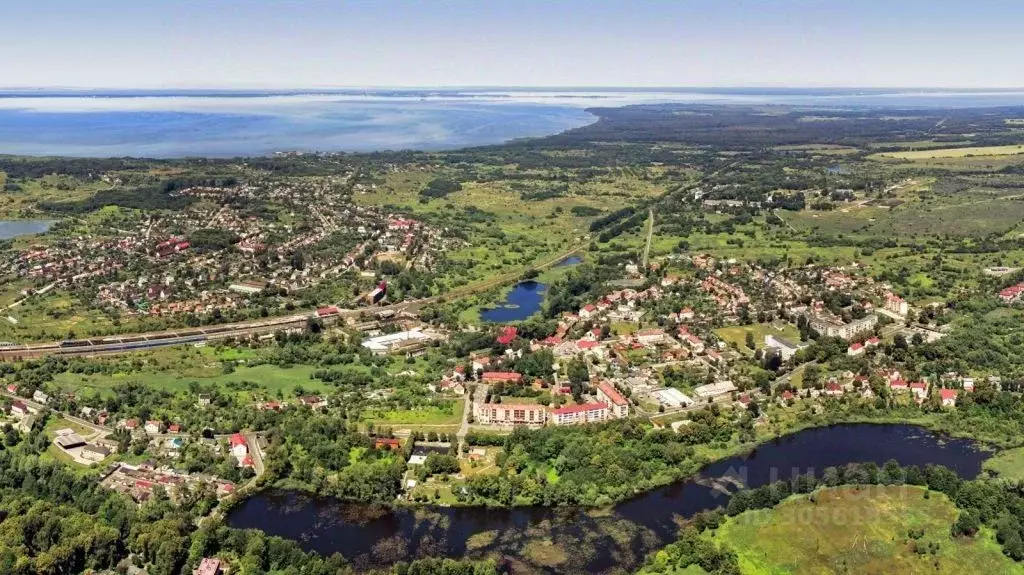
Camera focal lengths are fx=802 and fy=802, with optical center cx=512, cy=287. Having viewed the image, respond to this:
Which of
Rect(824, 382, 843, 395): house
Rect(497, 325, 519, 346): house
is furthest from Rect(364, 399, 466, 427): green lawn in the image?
Rect(824, 382, 843, 395): house

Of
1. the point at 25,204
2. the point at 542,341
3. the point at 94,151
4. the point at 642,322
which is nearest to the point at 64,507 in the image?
the point at 542,341

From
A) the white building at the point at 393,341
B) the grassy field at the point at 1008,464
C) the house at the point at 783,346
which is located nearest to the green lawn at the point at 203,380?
the white building at the point at 393,341

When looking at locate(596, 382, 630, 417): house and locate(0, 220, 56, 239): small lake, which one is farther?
locate(0, 220, 56, 239): small lake

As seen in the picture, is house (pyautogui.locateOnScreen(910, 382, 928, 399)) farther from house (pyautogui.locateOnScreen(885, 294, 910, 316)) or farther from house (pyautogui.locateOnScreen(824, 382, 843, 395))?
house (pyautogui.locateOnScreen(885, 294, 910, 316))

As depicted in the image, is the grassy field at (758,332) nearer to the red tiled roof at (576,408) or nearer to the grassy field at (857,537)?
the red tiled roof at (576,408)

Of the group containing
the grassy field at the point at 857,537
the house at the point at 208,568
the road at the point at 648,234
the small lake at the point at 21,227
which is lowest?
the grassy field at the point at 857,537

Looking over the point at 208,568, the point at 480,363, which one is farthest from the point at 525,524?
the point at 480,363

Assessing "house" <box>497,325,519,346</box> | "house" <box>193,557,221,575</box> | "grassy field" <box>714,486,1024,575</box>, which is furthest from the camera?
"house" <box>497,325,519,346</box>
